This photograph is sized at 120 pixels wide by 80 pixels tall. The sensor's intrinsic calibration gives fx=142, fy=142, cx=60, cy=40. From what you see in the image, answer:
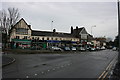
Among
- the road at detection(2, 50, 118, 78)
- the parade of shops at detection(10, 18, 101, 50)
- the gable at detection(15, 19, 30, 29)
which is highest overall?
the gable at detection(15, 19, 30, 29)

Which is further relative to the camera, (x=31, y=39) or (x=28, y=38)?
(x=31, y=39)

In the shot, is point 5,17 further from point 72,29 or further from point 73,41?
point 72,29

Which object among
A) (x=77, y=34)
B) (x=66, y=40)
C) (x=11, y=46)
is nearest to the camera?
(x=11, y=46)

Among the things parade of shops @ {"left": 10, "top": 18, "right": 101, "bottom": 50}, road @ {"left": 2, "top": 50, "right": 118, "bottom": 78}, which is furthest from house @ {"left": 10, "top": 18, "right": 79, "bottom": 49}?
road @ {"left": 2, "top": 50, "right": 118, "bottom": 78}

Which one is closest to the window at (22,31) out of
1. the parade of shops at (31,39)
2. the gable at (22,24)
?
the parade of shops at (31,39)

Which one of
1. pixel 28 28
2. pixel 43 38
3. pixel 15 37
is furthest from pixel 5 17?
pixel 43 38

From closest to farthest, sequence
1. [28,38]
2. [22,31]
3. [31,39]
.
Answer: [22,31] < [28,38] < [31,39]

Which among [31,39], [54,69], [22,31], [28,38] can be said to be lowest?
[54,69]

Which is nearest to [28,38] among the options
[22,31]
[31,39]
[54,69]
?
[31,39]

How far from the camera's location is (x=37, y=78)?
831 cm

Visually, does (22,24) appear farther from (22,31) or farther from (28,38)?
(28,38)

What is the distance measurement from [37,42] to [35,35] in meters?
4.44

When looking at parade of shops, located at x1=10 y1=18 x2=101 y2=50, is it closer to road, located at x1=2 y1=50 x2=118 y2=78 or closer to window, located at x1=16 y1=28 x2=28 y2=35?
window, located at x1=16 y1=28 x2=28 y2=35

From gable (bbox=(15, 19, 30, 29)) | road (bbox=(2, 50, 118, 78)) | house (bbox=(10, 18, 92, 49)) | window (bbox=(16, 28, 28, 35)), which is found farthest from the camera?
gable (bbox=(15, 19, 30, 29))
